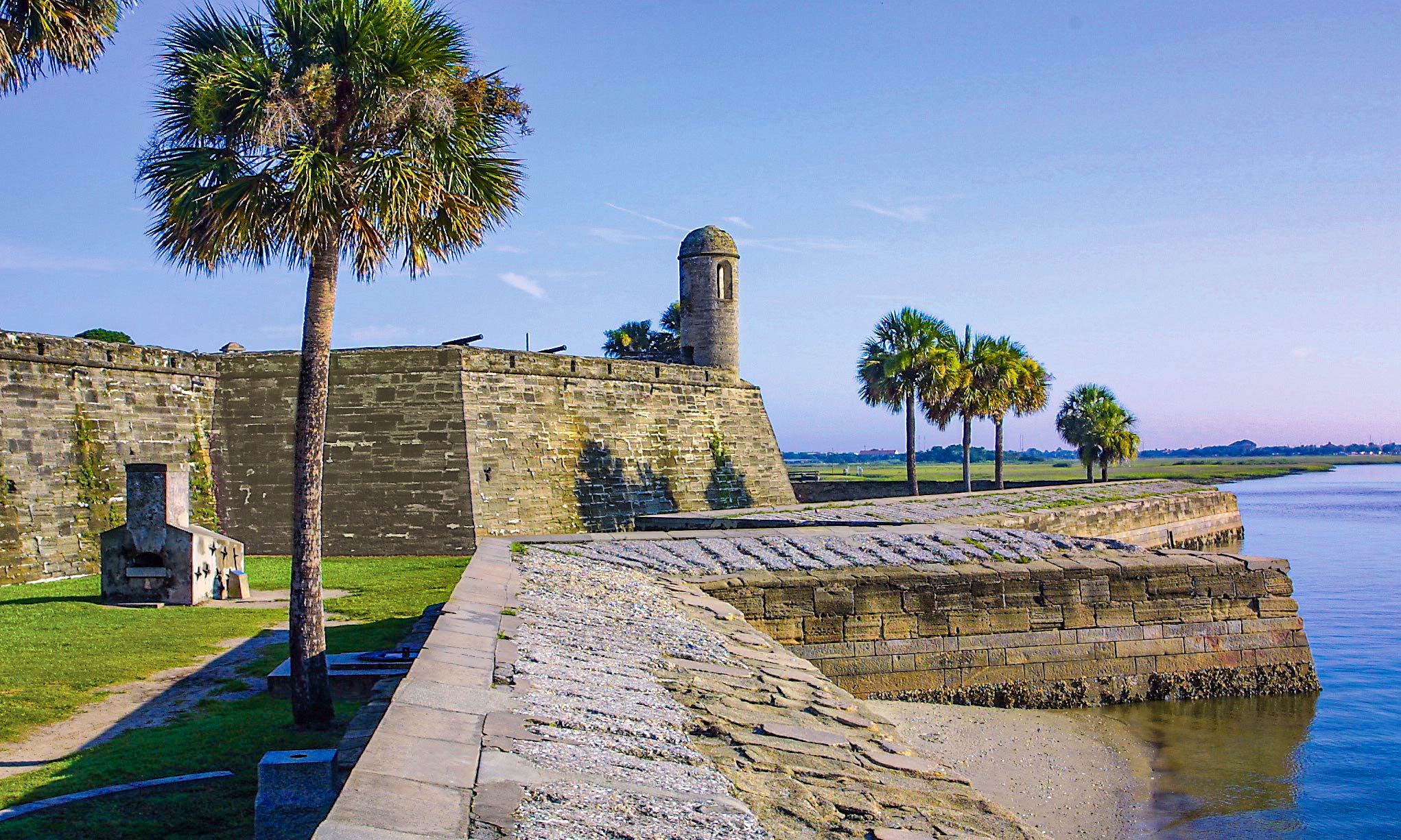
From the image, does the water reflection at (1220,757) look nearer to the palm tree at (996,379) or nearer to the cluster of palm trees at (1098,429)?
the palm tree at (996,379)

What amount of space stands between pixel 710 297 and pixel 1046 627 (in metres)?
20.2

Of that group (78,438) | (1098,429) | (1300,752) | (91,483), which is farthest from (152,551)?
(1098,429)

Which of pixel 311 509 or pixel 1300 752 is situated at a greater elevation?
pixel 311 509

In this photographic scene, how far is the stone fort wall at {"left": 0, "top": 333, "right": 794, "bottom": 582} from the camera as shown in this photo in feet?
60.3

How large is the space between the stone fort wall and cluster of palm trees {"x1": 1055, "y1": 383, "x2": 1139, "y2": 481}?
27.0 m

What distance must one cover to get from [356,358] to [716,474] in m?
10.3

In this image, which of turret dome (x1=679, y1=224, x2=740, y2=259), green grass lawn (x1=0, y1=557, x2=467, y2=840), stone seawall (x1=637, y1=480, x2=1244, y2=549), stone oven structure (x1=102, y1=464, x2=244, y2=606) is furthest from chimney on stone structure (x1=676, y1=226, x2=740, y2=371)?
stone oven structure (x1=102, y1=464, x2=244, y2=606)

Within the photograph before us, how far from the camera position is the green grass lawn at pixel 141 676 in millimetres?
5676

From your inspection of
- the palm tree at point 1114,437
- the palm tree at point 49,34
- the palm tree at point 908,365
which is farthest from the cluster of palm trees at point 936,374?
the palm tree at point 49,34

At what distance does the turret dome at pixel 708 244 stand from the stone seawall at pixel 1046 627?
19.2m

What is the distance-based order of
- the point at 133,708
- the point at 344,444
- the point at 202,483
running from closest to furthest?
the point at 133,708, the point at 202,483, the point at 344,444

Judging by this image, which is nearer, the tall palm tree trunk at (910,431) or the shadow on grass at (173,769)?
the shadow on grass at (173,769)

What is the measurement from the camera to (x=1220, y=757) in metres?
11.1

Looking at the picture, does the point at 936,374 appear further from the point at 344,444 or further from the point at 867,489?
the point at 344,444
